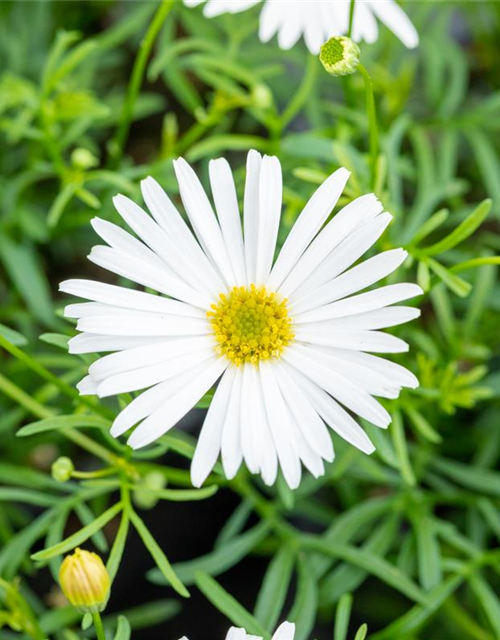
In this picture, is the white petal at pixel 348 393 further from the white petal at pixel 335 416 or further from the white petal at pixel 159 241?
the white petal at pixel 159 241

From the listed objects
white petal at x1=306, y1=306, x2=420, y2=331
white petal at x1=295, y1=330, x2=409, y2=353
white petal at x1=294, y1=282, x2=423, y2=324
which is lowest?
white petal at x1=295, y1=330, x2=409, y2=353

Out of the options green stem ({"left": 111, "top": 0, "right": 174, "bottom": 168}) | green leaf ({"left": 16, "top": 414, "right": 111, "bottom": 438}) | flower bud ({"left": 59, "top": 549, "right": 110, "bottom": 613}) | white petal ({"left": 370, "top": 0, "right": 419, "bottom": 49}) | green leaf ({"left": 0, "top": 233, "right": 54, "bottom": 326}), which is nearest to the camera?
flower bud ({"left": 59, "top": 549, "right": 110, "bottom": 613})

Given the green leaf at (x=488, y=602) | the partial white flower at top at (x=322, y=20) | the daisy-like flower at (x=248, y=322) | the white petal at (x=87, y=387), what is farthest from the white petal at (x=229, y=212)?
the green leaf at (x=488, y=602)

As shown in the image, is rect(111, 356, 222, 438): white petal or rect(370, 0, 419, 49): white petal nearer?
rect(111, 356, 222, 438): white petal

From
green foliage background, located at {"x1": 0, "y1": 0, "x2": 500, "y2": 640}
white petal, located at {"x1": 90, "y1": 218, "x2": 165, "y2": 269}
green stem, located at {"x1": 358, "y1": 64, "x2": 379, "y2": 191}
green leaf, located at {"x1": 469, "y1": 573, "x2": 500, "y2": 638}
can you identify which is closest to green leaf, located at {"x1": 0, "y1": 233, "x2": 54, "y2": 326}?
green foliage background, located at {"x1": 0, "y1": 0, "x2": 500, "y2": 640}

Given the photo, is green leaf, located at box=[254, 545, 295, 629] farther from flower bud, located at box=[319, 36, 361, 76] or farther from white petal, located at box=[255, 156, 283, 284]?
flower bud, located at box=[319, 36, 361, 76]

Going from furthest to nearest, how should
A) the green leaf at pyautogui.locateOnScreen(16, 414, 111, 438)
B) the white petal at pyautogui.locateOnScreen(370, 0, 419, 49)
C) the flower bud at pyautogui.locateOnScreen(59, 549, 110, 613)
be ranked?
the white petal at pyautogui.locateOnScreen(370, 0, 419, 49) < the green leaf at pyautogui.locateOnScreen(16, 414, 111, 438) < the flower bud at pyautogui.locateOnScreen(59, 549, 110, 613)

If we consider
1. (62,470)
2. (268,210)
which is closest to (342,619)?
(62,470)

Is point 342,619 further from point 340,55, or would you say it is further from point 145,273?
point 340,55
